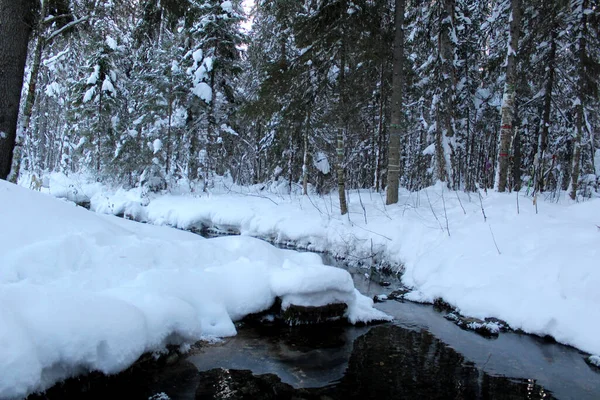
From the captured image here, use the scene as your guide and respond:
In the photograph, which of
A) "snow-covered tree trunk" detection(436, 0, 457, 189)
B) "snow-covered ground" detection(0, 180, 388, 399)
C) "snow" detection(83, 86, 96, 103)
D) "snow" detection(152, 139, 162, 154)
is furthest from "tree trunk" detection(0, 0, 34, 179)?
"snow" detection(83, 86, 96, 103)

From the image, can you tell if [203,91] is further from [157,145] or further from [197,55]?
[157,145]

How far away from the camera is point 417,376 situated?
4.39 m

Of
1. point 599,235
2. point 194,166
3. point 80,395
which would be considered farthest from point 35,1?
point 194,166

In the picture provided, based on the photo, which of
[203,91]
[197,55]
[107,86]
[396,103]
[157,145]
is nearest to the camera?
[396,103]

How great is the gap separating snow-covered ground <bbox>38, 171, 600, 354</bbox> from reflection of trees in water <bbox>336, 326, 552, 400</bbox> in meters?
1.67

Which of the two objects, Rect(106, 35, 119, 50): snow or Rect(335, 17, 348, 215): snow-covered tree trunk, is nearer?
Rect(335, 17, 348, 215): snow-covered tree trunk

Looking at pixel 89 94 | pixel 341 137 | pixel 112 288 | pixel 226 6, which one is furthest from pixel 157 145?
pixel 112 288

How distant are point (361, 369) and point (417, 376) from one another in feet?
2.14

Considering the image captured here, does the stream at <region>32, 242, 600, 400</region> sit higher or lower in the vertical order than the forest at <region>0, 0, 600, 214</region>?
lower

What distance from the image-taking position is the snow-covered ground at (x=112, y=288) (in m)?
3.10

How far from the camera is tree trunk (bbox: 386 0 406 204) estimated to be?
10.6m

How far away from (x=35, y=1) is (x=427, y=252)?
29.4 ft

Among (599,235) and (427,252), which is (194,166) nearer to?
(427,252)

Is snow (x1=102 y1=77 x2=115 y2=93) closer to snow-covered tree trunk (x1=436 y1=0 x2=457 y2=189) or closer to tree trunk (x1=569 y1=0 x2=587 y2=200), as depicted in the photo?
snow-covered tree trunk (x1=436 y1=0 x2=457 y2=189)
